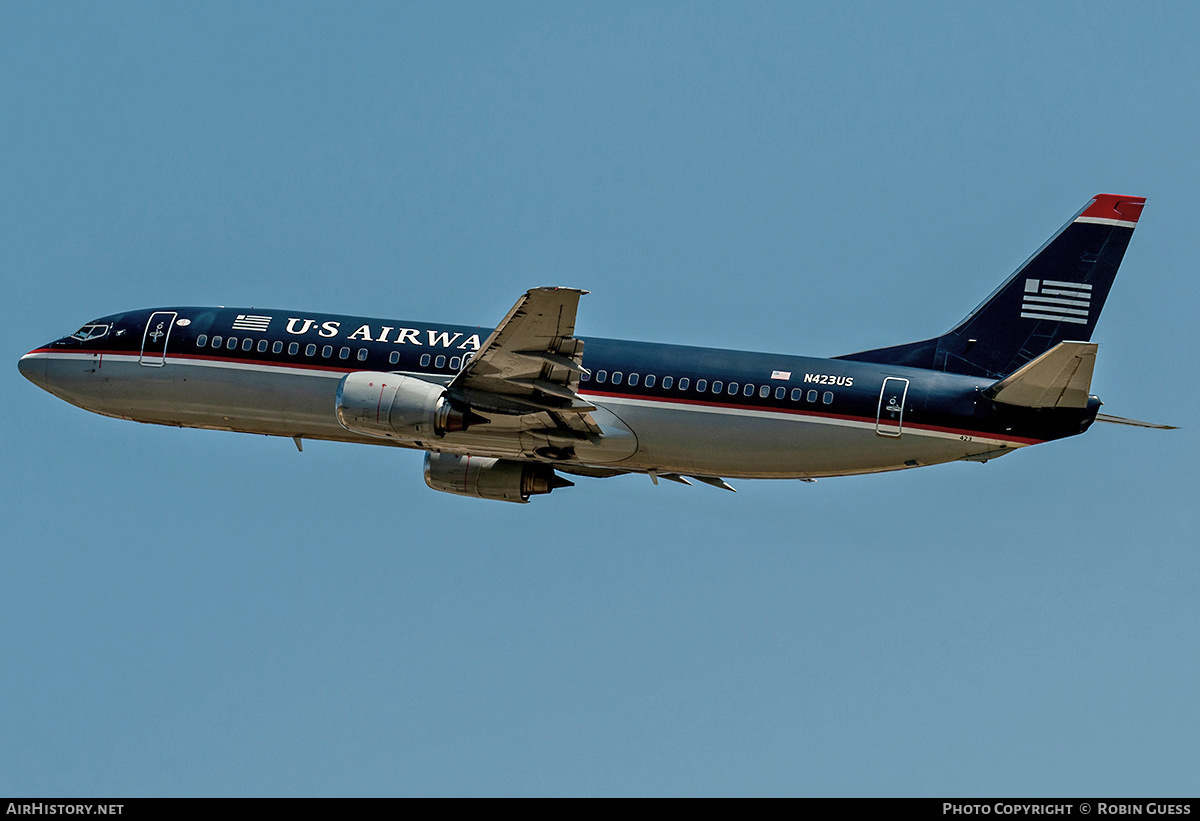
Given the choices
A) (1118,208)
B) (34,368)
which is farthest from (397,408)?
(1118,208)

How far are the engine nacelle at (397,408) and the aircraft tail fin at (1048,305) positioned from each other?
12.0 meters

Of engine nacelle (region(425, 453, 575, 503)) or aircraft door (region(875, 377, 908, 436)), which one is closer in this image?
aircraft door (region(875, 377, 908, 436))

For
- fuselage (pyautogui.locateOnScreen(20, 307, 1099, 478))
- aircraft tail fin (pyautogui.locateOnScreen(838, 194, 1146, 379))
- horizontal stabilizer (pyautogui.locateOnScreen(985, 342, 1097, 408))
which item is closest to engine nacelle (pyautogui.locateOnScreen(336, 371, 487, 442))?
fuselage (pyautogui.locateOnScreen(20, 307, 1099, 478))

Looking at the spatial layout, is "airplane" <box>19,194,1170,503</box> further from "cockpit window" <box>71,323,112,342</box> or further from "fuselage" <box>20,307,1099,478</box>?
"cockpit window" <box>71,323,112,342</box>

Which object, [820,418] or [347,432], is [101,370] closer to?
[347,432]

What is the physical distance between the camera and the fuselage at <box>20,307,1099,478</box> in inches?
1652

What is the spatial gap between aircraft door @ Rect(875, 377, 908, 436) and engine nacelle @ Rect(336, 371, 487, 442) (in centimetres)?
1050

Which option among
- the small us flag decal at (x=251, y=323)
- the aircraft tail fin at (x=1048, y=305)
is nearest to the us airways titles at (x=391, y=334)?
the small us flag decal at (x=251, y=323)

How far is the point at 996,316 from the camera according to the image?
145 ft

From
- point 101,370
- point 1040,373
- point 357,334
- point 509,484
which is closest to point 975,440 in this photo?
point 1040,373

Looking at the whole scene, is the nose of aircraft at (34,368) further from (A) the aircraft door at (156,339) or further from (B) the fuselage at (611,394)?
(A) the aircraft door at (156,339)

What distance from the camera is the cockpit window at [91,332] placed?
48969mm

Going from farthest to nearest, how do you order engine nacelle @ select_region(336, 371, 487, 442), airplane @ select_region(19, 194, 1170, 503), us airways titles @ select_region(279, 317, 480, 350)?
us airways titles @ select_region(279, 317, 480, 350)
engine nacelle @ select_region(336, 371, 487, 442)
airplane @ select_region(19, 194, 1170, 503)

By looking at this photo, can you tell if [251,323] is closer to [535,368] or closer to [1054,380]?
[535,368]
